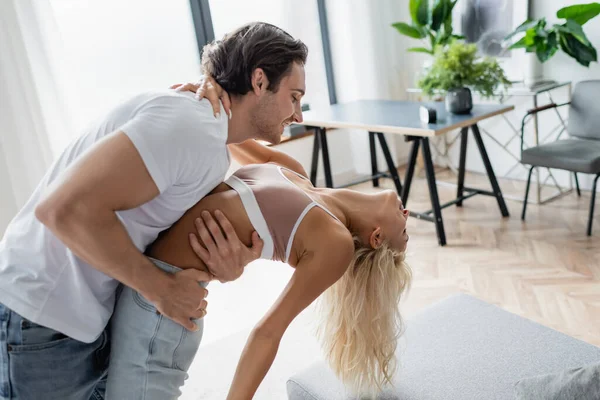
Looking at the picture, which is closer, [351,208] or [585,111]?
[351,208]

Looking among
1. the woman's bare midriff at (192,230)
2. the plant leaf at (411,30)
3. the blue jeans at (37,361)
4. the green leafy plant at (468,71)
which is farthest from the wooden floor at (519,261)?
the blue jeans at (37,361)

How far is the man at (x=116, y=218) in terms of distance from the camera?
3.69ft

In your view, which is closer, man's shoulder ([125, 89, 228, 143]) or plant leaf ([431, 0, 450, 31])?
man's shoulder ([125, 89, 228, 143])

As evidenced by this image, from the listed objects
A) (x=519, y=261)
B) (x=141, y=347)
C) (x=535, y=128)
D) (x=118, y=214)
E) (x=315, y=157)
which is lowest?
(x=519, y=261)

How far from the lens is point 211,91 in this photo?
1.41 m

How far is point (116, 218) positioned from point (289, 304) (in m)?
0.47

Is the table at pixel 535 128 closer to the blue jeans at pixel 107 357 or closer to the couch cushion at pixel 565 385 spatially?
the couch cushion at pixel 565 385

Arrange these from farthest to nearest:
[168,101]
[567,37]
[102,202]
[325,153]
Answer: [325,153] → [567,37] → [168,101] → [102,202]

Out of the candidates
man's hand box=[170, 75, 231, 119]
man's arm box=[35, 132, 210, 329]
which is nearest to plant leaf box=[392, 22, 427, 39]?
man's hand box=[170, 75, 231, 119]

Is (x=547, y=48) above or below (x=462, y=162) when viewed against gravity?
above

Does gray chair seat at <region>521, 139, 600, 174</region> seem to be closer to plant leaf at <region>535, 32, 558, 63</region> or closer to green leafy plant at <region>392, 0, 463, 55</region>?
plant leaf at <region>535, 32, 558, 63</region>

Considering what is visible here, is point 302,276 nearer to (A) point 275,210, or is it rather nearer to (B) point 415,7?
(A) point 275,210

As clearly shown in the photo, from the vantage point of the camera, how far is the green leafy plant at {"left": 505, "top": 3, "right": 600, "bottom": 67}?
3816mm

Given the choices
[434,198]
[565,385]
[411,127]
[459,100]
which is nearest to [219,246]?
[565,385]
